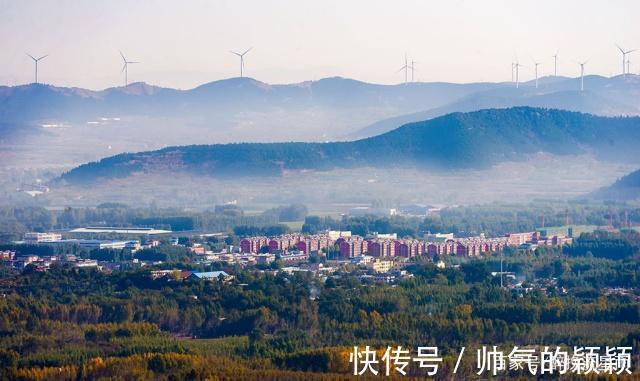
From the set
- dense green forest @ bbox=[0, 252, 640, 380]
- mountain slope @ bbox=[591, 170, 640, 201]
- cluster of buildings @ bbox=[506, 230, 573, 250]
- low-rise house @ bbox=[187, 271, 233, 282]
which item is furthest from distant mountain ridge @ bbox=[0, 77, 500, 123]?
dense green forest @ bbox=[0, 252, 640, 380]

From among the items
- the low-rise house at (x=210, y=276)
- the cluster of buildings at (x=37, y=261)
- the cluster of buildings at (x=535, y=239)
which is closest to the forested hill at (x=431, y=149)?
the cluster of buildings at (x=535, y=239)

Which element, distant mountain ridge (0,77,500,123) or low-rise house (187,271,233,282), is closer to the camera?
low-rise house (187,271,233,282)

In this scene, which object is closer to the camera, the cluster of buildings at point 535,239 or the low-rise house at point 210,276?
the low-rise house at point 210,276

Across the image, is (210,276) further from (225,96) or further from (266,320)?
(225,96)

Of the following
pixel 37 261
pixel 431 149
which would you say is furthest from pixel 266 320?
pixel 431 149

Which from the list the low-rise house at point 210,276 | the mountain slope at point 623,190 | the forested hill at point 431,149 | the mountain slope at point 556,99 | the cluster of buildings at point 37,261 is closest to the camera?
the low-rise house at point 210,276

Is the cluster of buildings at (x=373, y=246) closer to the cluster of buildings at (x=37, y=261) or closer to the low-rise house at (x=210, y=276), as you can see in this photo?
the cluster of buildings at (x=37, y=261)

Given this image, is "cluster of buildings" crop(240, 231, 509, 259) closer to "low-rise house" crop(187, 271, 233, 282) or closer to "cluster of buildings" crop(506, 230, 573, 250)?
"cluster of buildings" crop(506, 230, 573, 250)
